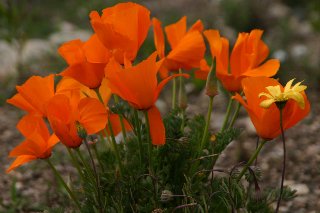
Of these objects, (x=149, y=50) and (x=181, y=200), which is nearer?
(x=181, y=200)

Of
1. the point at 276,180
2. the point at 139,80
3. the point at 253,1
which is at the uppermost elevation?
the point at 253,1

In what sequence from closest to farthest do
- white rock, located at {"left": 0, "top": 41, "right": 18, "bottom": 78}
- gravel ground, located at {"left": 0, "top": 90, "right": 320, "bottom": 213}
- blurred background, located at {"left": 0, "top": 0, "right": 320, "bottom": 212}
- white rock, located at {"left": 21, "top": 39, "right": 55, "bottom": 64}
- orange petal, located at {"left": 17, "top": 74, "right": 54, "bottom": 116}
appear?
1. orange petal, located at {"left": 17, "top": 74, "right": 54, "bottom": 116}
2. gravel ground, located at {"left": 0, "top": 90, "right": 320, "bottom": 213}
3. blurred background, located at {"left": 0, "top": 0, "right": 320, "bottom": 212}
4. white rock, located at {"left": 0, "top": 41, "right": 18, "bottom": 78}
5. white rock, located at {"left": 21, "top": 39, "right": 55, "bottom": 64}

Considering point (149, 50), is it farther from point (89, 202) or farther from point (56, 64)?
point (89, 202)

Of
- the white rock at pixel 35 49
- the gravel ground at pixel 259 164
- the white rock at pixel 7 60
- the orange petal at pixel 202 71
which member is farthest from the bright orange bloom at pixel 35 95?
the white rock at pixel 35 49

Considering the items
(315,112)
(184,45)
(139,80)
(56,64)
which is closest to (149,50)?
(56,64)

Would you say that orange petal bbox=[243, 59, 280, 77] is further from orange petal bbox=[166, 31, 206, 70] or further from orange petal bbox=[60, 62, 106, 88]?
orange petal bbox=[60, 62, 106, 88]

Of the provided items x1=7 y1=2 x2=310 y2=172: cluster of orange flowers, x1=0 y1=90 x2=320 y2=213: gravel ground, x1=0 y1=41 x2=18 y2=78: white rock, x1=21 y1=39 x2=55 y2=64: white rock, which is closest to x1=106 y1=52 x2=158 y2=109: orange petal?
x1=7 y1=2 x2=310 y2=172: cluster of orange flowers

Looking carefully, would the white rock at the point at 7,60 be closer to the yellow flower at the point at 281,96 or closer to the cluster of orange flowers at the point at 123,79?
the cluster of orange flowers at the point at 123,79
